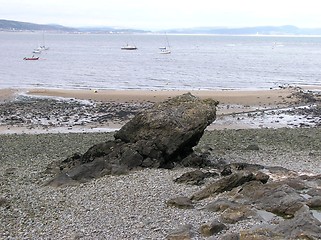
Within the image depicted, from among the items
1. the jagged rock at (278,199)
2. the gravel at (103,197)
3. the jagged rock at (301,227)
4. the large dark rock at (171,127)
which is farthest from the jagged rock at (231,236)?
the large dark rock at (171,127)

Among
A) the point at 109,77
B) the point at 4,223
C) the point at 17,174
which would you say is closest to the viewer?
the point at 4,223

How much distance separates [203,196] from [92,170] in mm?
4921

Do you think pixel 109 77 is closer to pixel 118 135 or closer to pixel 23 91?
pixel 23 91

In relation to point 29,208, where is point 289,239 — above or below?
above

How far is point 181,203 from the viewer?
1370 cm

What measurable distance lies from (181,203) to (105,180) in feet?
12.5

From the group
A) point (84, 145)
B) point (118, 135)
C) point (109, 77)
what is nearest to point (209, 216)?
point (118, 135)

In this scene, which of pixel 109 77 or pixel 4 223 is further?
pixel 109 77

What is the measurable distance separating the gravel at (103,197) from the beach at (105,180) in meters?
0.02

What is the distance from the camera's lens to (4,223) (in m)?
13.1

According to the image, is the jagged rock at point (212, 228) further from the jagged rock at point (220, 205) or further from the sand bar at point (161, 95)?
the sand bar at point (161, 95)

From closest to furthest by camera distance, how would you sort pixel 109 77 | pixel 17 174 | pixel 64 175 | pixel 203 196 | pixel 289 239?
pixel 289 239 < pixel 203 196 < pixel 64 175 < pixel 17 174 < pixel 109 77

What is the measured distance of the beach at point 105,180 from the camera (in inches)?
488

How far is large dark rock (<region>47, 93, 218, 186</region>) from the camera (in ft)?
59.3
